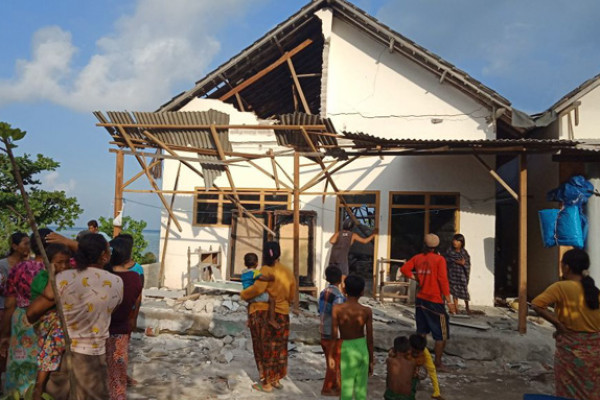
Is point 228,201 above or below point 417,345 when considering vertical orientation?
above

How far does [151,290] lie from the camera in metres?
9.00

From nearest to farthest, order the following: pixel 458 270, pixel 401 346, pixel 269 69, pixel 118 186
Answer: pixel 401 346 → pixel 458 270 → pixel 118 186 → pixel 269 69

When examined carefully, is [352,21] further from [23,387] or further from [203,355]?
[23,387]

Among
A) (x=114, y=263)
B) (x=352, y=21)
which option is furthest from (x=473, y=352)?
(x=352, y=21)

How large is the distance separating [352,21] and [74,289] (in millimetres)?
8118

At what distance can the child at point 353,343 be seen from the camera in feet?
12.2

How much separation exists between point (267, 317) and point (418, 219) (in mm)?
5135

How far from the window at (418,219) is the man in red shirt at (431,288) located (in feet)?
11.7

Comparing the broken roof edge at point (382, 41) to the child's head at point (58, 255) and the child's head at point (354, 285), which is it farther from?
the child's head at point (58, 255)

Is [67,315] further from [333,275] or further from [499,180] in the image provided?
[499,180]

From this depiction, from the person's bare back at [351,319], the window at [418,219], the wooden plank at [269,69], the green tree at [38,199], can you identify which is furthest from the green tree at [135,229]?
the person's bare back at [351,319]

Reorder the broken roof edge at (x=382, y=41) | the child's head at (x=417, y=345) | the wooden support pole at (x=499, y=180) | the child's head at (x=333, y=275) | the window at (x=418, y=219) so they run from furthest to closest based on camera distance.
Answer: the window at (x=418, y=219)
the broken roof edge at (x=382, y=41)
the wooden support pole at (x=499, y=180)
the child's head at (x=333, y=275)
the child's head at (x=417, y=345)

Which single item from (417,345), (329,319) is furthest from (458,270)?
(329,319)

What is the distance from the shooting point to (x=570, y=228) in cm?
715
